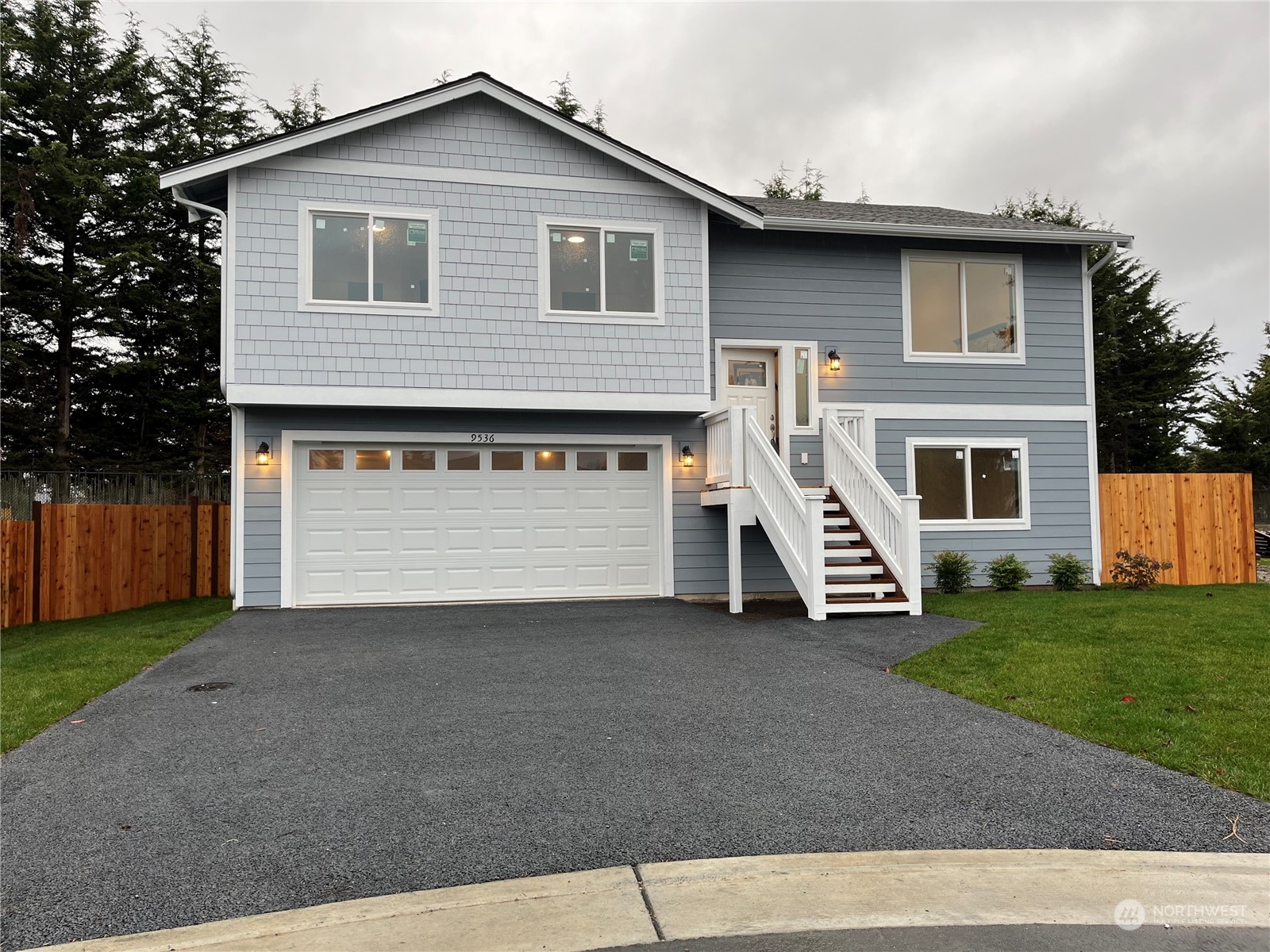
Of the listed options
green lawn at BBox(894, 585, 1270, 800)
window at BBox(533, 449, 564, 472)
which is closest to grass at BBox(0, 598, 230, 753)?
window at BBox(533, 449, 564, 472)

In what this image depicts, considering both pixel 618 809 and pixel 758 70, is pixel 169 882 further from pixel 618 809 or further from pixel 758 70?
pixel 758 70

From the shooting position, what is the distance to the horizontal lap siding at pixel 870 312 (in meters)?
11.7

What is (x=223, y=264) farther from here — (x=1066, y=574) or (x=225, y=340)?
(x=1066, y=574)

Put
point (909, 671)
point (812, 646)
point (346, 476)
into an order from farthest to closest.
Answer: point (346, 476), point (812, 646), point (909, 671)

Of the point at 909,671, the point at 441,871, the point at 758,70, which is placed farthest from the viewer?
the point at 758,70

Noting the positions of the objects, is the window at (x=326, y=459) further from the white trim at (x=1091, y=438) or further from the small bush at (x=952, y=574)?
the white trim at (x=1091, y=438)

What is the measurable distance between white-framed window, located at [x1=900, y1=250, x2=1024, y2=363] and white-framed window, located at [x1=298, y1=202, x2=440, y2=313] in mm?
7161

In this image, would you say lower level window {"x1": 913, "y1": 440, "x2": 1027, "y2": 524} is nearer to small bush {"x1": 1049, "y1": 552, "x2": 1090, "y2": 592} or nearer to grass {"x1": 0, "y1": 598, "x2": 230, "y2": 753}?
small bush {"x1": 1049, "y1": 552, "x2": 1090, "y2": 592}

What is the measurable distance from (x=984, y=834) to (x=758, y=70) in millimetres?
19368

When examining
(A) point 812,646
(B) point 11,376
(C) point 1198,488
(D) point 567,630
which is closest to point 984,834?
(A) point 812,646

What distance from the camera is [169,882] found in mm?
Result: 2893

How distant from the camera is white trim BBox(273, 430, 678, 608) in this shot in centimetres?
1027

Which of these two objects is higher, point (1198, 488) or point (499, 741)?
point (1198, 488)

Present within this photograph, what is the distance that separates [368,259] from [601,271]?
3.00 meters
